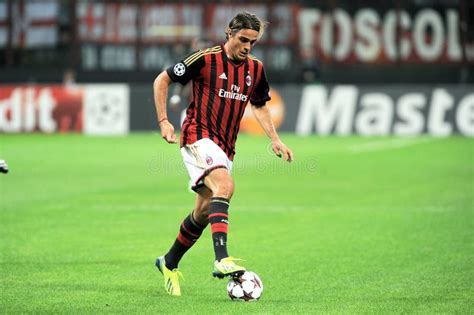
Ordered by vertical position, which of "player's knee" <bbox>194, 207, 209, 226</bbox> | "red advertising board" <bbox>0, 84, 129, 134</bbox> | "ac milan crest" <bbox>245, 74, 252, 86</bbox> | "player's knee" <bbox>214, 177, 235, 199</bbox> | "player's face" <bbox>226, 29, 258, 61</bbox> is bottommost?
"red advertising board" <bbox>0, 84, 129, 134</bbox>

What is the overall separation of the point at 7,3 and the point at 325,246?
79.3ft

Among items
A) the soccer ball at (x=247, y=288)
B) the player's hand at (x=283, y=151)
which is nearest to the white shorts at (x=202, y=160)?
the player's hand at (x=283, y=151)

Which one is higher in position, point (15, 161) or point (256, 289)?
point (256, 289)

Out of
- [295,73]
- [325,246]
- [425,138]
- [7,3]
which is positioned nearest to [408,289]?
[325,246]

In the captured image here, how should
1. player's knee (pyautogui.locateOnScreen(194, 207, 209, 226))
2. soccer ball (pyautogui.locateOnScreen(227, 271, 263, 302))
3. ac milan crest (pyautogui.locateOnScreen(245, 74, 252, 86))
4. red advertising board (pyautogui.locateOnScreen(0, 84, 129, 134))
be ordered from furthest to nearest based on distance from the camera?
red advertising board (pyautogui.locateOnScreen(0, 84, 129, 134))
ac milan crest (pyautogui.locateOnScreen(245, 74, 252, 86))
player's knee (pyautogui.locateOnScreen(194, 207, 209, 226))
soccer ball (pyautogui.locateOnScreen(227, 271, 263, 302))

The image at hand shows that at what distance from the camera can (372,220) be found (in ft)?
42.3

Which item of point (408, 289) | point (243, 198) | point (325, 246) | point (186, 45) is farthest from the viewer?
point (186, 45)

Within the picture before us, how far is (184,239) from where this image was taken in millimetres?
8305

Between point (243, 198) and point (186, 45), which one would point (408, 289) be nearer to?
point (243, 198)

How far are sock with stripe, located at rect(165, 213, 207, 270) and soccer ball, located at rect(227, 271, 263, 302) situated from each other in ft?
2.43

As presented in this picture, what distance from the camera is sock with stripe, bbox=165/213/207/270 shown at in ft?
27.1

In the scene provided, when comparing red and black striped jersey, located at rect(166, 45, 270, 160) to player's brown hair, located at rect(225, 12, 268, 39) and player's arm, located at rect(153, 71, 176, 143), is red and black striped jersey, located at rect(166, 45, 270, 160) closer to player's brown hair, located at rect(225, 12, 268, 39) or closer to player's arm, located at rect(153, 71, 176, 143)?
player's arm, located at rect(153, 71, 176, 143)

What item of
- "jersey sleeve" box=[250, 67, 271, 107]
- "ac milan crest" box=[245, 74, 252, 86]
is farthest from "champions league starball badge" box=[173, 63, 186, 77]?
"jersey sleeve" box=[250, 67, 271, 107]

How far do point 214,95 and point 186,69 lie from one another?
0.94 ft
